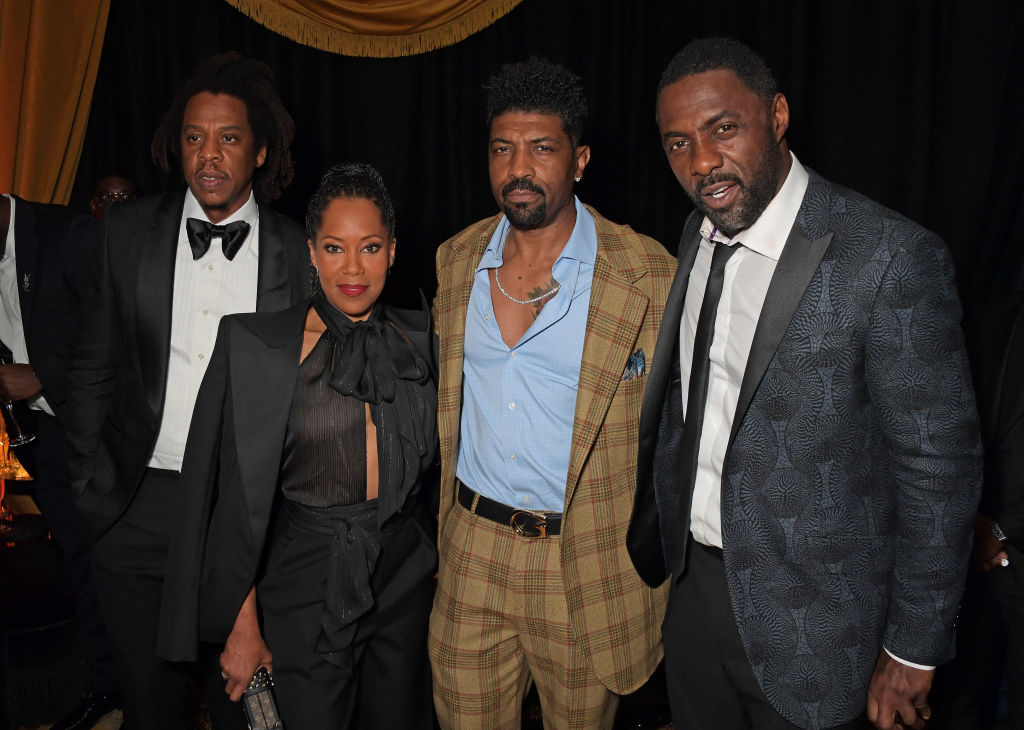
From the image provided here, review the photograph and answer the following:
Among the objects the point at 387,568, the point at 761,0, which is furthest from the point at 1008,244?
the point at 387,568

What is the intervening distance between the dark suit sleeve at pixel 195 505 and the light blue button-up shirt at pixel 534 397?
0.62 metres

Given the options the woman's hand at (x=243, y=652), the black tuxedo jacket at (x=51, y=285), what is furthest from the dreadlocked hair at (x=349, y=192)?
the black tuxedo jacket at (x=51, y=285)

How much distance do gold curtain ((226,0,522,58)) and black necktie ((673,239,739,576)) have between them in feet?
7.98

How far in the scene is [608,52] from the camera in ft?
12.0

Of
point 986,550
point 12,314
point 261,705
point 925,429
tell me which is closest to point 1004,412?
point 986,550

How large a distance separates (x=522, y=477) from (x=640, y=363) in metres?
0.40

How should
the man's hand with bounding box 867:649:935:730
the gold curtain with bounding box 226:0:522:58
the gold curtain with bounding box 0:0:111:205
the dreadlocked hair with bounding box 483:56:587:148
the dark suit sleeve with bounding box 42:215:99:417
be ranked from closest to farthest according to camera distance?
the man's hand with bounding box 867:649:935:730 < the dreadlocked hair with bounding box 483:56:587:148 < the dark suit sleeve with bounding box 42:215:99:417 < the gold curtain with bounding box 226:0:522:58 < the gold curtain with bounding box 0:0:111:205

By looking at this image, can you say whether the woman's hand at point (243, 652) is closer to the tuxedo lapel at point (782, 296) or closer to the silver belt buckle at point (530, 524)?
the silver belt buckle at point (530, 524)

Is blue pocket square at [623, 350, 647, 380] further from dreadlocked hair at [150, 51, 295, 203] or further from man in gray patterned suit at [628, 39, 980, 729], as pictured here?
dreadlocked hair at [150, 51, 295, 203]

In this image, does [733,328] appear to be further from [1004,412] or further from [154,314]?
[154,314]

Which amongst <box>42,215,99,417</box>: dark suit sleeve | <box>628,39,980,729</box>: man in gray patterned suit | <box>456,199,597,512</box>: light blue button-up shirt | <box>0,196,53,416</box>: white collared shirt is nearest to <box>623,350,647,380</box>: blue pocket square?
<box>456,199,597,512</box>: light blue button-up shirt

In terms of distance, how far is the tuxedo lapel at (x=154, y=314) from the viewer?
2215 mm

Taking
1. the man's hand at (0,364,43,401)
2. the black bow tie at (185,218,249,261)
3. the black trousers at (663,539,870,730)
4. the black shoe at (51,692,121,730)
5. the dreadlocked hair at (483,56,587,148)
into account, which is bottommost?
the black shoe at (51,692,121,730)

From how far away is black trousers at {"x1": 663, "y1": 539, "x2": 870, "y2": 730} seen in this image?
5.53 ft
